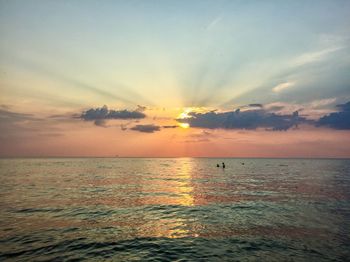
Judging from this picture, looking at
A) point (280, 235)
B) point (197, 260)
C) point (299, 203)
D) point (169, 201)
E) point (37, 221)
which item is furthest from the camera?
point (169, 201)

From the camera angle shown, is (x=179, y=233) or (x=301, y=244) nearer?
(x=301, y=244)

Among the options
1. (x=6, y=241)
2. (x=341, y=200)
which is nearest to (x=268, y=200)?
(x=341, y=200)


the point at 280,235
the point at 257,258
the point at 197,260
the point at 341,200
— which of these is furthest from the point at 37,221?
the point at 341,200

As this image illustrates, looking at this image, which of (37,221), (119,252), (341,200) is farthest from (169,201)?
(341,200)

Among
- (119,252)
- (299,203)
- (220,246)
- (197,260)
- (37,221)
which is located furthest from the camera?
(299,203)

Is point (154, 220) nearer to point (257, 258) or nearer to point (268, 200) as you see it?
point (257, 258)

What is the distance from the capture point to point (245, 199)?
134ft

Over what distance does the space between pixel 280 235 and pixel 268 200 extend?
1825cm

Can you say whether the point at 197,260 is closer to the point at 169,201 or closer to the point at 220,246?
the point at 220,246

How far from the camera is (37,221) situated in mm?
26641

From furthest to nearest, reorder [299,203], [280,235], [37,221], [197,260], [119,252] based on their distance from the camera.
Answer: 1. [299,203]
2. [37,221]
3. [280,235]
4. [119,252]
5. [197,260]

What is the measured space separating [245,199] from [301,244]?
20632 millimetres

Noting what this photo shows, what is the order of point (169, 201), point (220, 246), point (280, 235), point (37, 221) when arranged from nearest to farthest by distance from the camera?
point (220, 246) < point (280, 235) < point (37, 221) < point (169, 201)

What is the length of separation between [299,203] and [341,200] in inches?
303
